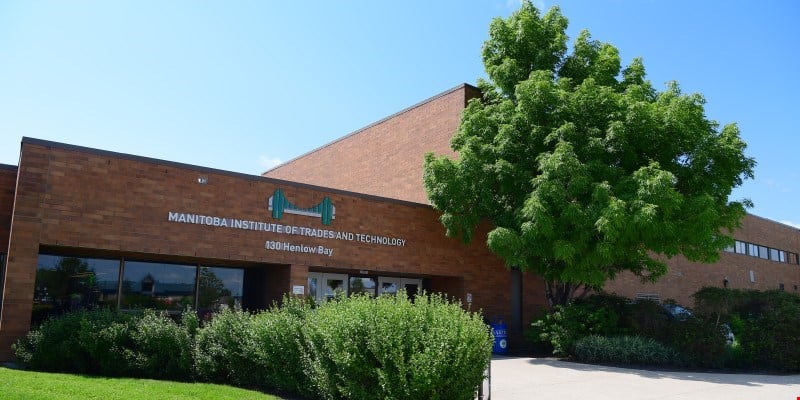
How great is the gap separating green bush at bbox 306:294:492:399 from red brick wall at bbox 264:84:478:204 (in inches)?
526

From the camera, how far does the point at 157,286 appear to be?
1741cm

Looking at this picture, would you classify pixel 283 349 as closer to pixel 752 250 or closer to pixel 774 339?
pixel 774 339

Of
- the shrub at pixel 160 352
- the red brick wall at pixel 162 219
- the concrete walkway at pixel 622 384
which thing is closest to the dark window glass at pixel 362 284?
the red brick wall at pixel 162 219

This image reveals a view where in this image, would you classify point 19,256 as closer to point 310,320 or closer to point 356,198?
point 310,320

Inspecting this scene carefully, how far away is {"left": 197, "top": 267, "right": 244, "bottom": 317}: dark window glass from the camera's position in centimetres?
1819

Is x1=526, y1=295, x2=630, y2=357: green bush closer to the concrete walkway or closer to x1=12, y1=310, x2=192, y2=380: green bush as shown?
the concrete walkway

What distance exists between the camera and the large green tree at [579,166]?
16.0 m

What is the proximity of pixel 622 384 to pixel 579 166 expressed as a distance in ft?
18.4

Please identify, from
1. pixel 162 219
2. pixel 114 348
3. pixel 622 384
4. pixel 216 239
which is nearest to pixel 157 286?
pixel 216 239

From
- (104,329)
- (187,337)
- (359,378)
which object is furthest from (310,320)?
(104,329)

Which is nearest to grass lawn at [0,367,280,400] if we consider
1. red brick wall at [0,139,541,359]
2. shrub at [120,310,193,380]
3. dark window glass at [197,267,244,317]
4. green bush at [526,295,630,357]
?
shrub at [120,310,193,380]

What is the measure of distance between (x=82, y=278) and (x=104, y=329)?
4.62 meters

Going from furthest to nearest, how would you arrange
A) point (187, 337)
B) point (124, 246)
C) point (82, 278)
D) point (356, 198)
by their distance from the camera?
point (356, 198) < point (82, 278) < point (124, 246) < point (187, 337)

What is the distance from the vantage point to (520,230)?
17641 millimetres
